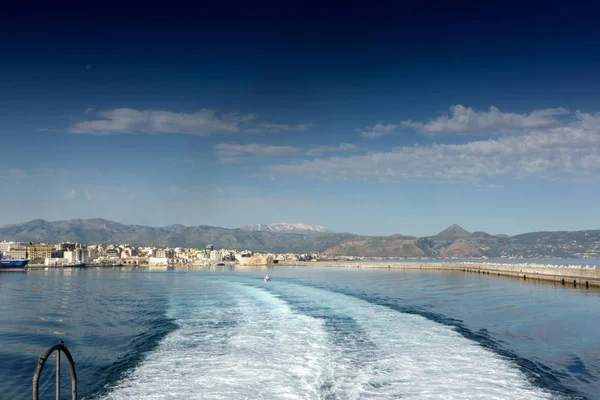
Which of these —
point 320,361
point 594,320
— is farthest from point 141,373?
point 594,320

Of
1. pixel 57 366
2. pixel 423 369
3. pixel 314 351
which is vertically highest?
pixel 57 366

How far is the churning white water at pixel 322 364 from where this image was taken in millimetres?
14469

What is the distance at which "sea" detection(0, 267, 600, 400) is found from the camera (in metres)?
15.0

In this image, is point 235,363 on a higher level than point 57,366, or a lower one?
lower

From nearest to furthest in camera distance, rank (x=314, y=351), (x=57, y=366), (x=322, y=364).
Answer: (x=57, y=366) → (x=322, y=364) → (x=314, y=351)

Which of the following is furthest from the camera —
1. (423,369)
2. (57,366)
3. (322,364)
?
(322,364)

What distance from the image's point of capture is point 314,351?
804 inches

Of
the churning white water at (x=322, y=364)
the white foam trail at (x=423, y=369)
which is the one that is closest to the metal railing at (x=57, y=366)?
the churning white water at (x=322, y=364)

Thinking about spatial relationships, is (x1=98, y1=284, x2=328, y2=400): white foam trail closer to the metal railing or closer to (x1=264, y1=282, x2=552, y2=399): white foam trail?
(x1=264, y1=282, x2=552, y2=399): white foam trail

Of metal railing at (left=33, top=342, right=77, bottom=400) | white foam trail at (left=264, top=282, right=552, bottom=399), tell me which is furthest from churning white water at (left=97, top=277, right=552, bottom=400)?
metal railing at (left=33, top=342, right=77, bottom=400)

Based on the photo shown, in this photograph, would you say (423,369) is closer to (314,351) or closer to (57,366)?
(314,351)

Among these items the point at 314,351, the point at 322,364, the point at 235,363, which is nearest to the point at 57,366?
the point at 235,363

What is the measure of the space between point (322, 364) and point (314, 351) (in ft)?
7.94

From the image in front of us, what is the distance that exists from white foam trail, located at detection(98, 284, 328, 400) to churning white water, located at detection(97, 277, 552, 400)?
4cm
